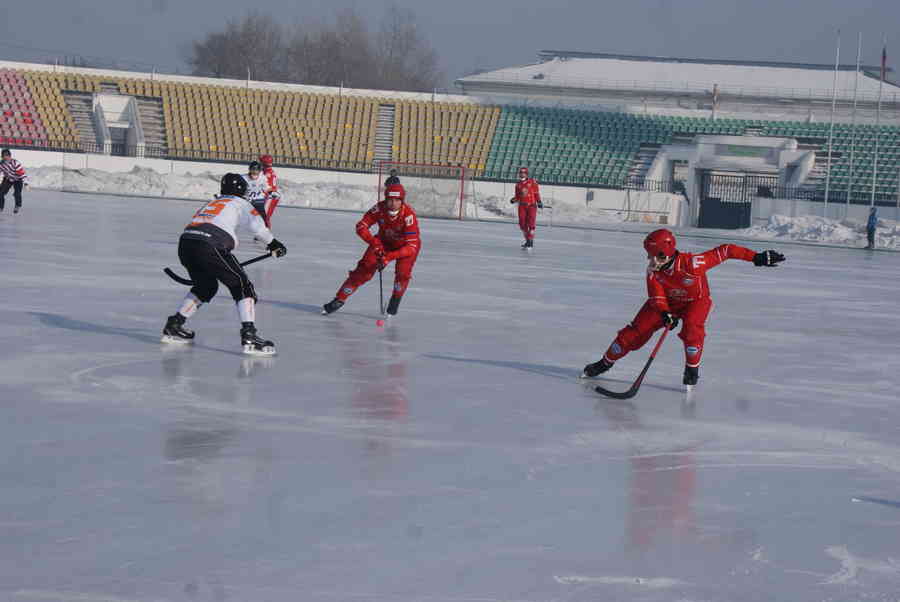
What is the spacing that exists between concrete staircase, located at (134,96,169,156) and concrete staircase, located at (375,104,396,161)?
26.8 feet

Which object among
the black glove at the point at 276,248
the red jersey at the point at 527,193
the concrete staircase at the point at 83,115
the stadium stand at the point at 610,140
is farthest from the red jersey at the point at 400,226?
the concrete staircase at the point at 83,115

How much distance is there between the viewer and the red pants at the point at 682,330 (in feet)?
25.7

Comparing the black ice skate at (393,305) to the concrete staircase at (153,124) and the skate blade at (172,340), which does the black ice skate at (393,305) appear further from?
the concrete staircase at (153,124)

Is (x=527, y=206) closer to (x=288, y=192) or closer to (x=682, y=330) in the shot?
(x=682, y=330)

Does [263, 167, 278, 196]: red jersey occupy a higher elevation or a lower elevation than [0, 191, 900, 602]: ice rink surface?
higher

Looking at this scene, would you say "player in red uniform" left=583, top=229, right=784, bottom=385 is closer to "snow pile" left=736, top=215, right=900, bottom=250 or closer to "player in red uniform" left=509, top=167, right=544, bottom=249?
"player in red uniform" left=509, top=167, right=544, bottom=249

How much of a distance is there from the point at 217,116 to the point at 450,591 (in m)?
45.6

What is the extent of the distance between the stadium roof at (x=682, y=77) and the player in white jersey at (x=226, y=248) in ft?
168

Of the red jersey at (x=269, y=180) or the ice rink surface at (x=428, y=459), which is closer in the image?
the ice rink surface at (x=428, y=459)

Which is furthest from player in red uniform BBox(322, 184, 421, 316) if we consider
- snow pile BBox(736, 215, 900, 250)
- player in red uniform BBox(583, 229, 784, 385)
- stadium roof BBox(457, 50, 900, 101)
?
stadium roof BBox(457, 50, 900, 101)

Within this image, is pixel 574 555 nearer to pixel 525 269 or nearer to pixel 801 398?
pixel 801 398

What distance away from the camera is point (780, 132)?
4612 cm

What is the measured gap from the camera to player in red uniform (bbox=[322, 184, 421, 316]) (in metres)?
10.8

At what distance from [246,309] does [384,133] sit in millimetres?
40113
